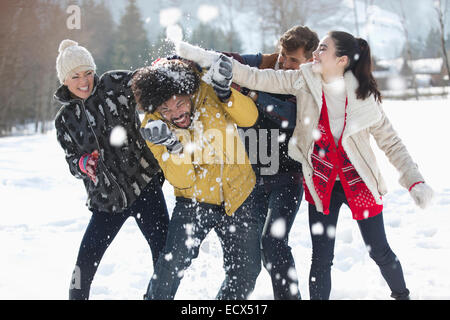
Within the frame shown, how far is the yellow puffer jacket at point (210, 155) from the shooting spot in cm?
232

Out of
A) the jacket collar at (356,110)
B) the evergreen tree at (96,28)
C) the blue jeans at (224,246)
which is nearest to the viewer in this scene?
the blue jeans at (224,246)

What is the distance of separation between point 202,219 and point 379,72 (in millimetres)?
62617

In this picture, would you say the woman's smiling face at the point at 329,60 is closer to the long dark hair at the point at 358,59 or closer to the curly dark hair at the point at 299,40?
the long dark hair at the point at 358,59

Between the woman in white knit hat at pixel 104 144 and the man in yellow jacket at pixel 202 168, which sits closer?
the man in yellow jacket at pixel 202 168

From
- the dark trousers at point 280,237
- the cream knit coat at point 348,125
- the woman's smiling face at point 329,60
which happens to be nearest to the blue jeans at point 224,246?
the dark trousers at point 280,237

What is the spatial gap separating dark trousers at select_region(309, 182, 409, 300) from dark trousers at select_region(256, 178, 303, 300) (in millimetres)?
169

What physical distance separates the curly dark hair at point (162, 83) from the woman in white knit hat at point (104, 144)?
471 mm

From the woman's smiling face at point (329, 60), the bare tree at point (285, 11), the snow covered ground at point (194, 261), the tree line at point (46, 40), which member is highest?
the bare tree at point (285, 11)

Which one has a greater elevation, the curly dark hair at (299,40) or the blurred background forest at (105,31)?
the blurred background forest at (105,31)

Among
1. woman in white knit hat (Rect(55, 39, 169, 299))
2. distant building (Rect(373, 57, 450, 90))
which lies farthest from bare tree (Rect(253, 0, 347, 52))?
distant building (Rect(373, 57, 450, 90))

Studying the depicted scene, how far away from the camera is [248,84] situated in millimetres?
2533
